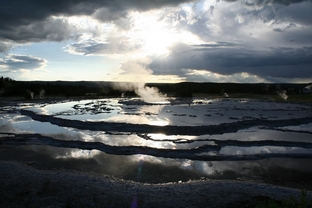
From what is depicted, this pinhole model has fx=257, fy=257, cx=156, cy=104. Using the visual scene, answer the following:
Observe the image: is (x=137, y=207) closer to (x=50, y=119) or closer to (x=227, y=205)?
(x=227, y=205)

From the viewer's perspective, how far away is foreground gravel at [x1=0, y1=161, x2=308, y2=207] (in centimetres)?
690

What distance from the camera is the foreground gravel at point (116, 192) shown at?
690cm

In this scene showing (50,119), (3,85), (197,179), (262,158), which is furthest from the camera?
(3,85)

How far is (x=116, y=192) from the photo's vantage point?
762cm

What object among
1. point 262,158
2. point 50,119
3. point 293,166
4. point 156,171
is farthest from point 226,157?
point 50,119

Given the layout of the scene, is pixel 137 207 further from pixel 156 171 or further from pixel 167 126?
pixel 167 126

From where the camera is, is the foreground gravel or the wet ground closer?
the foreground gravel

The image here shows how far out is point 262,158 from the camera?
11562 mm

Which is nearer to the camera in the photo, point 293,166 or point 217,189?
point 217,189

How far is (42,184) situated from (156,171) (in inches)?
157

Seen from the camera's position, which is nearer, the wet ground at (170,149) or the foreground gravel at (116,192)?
the foreground gravel at (116,192)

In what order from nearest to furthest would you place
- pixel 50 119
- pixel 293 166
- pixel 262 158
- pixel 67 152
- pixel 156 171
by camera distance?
pixel 156 171, pixel 293 166, pixel 262 158, pixel 67 152, pixel 50 119

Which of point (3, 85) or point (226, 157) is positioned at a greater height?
point (3, 85)

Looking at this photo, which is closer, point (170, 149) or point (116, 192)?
point (116, 192)
